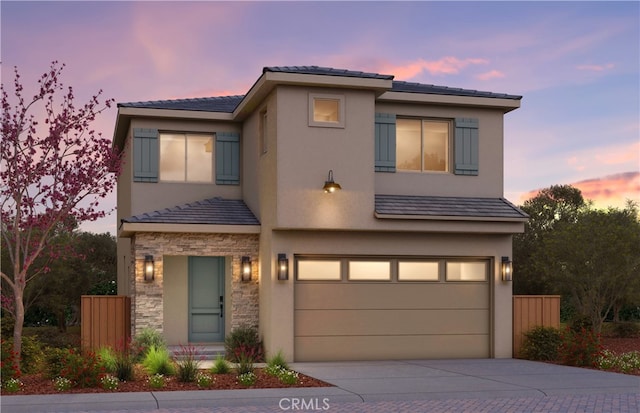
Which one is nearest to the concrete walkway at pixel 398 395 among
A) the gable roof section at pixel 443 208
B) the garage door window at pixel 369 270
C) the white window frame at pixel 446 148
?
the garage door window at pixel 369 270

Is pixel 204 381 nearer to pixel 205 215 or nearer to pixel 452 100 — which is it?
pixel 205 215

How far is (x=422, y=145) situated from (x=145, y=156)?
6833mm

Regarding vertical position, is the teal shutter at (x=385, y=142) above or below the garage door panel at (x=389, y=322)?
above

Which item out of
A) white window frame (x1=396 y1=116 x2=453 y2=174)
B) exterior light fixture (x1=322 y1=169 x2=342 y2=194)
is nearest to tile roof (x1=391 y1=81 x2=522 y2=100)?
white window frame (x1=396 y1=116 x2=453 y2=174)

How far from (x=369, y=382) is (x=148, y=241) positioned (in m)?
6.67

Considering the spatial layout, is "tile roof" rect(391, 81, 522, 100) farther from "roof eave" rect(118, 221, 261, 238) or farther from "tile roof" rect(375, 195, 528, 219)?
"roof eave" rect(118, 221, 261, 238)

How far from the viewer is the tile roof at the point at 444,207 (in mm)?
17984

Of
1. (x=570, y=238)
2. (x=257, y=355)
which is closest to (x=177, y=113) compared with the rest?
(x=257, y=355)

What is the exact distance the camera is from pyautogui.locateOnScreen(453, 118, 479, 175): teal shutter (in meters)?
19.4

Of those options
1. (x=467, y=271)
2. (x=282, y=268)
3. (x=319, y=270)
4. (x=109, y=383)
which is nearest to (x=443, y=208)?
(x=467, y=271)

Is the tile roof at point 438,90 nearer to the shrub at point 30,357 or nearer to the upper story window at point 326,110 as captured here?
the upper story window at point 326,110

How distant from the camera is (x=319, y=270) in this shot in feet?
59.7

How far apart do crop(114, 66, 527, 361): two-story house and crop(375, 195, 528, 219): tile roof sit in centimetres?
5

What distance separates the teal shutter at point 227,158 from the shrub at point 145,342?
4614mm
